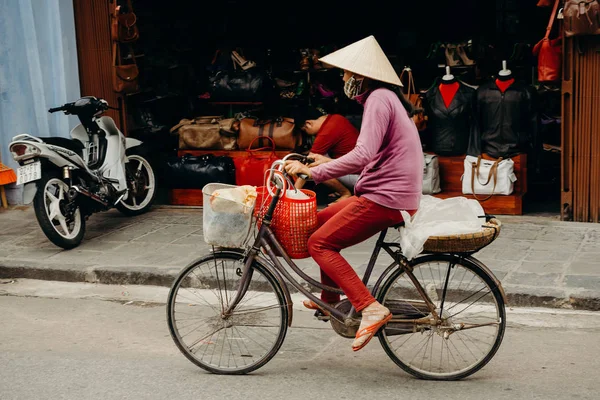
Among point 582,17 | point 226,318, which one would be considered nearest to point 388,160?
point 226,318

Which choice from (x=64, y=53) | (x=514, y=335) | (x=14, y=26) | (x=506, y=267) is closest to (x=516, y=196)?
(x=506, y=267)

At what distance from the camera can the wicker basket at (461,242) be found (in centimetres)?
481

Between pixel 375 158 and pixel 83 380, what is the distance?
2.10 metres

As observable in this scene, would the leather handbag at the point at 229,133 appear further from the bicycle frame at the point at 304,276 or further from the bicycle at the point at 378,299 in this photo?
the bicycle frame at the point at 304,276

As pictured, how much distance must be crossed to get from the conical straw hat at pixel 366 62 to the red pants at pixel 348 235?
0.68 meters

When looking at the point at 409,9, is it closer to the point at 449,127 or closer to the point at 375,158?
the point at 449,127

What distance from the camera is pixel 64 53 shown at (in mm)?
9852

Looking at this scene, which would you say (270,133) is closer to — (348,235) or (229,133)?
(229,133)

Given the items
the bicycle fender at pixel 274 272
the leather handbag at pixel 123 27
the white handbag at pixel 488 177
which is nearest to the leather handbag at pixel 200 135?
the leather handbag at pixel 123 27

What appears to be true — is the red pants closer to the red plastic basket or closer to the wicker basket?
the red plastic basket

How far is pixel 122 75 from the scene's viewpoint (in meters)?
9.88

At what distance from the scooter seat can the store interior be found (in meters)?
1.43

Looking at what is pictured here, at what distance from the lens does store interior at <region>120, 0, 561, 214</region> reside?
1057 cm

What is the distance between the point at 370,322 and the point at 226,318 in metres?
0.92
